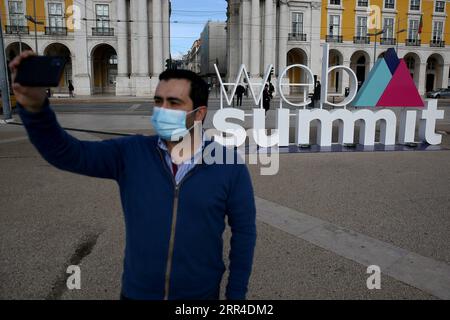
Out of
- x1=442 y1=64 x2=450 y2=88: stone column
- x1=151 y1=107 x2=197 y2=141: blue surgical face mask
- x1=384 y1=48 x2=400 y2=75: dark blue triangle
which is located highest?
x1=442 y1=64 x2=450 y2=88: stone column

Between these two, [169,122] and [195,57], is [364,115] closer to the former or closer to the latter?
[169,122]

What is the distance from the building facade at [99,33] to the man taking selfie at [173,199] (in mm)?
42257

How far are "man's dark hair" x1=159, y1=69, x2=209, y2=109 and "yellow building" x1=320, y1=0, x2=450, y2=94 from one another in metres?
52.1

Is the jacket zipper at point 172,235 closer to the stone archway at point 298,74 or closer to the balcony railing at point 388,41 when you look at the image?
the stone archway at point 298,74

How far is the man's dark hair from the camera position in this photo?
205 cm

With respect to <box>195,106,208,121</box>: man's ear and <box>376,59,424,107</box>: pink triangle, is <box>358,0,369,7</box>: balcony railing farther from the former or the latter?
<box>195,106,208,121</box>: man's ear

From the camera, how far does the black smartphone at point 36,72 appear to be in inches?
60.2

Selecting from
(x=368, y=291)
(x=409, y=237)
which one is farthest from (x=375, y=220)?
(x=368, y=291)

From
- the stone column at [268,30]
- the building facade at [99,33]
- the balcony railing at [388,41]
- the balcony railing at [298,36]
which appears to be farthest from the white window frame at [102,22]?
the balcony railing at [388,41]

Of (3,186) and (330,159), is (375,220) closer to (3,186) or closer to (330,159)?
(330,159)

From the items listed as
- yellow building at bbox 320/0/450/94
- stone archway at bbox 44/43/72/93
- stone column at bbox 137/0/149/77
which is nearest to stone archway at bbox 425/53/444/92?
yellow building at bbox 320/0/450/94

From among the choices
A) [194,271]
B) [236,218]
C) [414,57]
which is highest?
[414,57]
